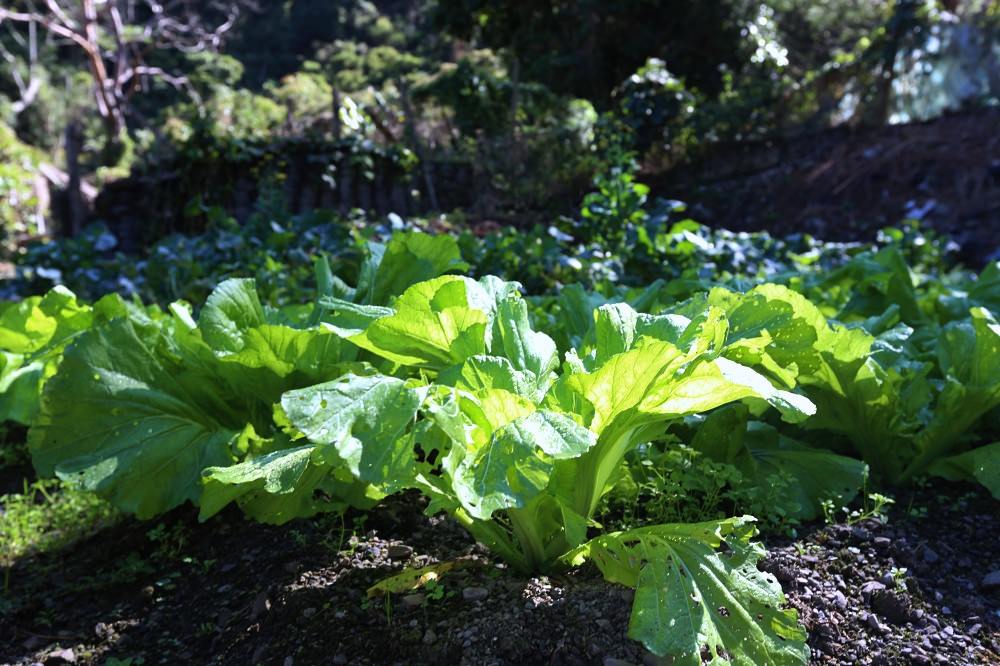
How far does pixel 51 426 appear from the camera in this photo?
1.67 metres

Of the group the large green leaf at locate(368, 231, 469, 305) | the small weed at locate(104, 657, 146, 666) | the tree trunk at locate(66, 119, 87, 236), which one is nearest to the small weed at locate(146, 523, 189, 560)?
the small weed at locate(104, 657, 146, 666)

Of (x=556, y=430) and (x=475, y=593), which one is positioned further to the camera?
(x=475, y=593)

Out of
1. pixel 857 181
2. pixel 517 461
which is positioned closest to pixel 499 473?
pixel 517 461

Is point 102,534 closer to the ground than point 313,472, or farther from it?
closer to the ground

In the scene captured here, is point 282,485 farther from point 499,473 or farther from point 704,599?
point 704,599

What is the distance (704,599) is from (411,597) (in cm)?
53

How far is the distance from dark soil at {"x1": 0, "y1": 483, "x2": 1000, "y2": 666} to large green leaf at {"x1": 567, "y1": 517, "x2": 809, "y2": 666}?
11 cm

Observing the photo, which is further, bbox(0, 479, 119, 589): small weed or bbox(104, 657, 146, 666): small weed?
bbox(0, 479, 119, 589): small weed

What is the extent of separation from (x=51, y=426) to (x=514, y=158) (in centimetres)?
619

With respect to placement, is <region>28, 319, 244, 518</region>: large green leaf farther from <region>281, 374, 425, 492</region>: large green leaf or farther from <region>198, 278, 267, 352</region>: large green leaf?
<region>281, 374, 425, 492</region>: large green leaf

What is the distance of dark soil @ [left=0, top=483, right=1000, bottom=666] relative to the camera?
1.29m

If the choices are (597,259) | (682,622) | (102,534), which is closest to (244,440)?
(102,534)

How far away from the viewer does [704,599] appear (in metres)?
1.17

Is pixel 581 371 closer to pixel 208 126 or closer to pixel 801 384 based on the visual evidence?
pixel 801 384
